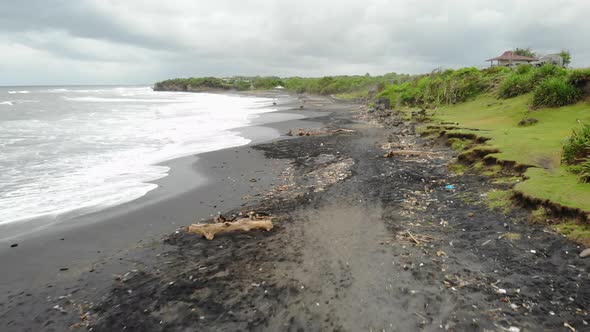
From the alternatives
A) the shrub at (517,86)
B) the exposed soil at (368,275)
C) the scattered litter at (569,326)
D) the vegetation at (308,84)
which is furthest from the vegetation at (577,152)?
the vegetation at (308,84)

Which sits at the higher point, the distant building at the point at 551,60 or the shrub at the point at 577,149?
the distant building at the point at 551,60

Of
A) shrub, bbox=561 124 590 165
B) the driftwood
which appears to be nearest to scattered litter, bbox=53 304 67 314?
shrub, bbox=561 124 590 165

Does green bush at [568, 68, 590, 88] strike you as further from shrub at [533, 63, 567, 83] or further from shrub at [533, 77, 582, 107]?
shrub at [533, 63, 567, 83]

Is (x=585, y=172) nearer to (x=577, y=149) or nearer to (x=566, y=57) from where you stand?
(x=577, y=149)

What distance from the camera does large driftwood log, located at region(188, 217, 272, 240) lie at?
768cm

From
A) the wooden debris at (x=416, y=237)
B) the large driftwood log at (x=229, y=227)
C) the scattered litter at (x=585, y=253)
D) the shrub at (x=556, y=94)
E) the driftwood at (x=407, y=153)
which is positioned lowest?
the large driftwood log at (x=229, y=227)

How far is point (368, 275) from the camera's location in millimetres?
5883

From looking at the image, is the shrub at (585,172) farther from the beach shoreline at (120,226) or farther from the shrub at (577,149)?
the beach shoreline at (120,226)

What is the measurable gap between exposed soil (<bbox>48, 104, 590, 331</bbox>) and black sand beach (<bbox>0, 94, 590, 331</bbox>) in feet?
0.08

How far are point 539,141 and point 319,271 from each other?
10.4 meters

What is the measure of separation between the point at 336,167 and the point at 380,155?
2.64 meters

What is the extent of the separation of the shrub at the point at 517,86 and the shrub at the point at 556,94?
361 cm

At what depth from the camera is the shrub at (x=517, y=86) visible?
22.3m

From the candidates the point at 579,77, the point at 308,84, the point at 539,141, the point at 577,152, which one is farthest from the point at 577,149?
the point at 308,84
